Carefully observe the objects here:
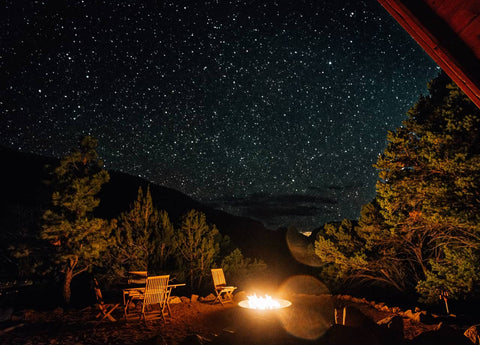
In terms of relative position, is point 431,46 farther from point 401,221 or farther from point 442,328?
point 401,221

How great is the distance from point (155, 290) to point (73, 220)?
10.5 ft

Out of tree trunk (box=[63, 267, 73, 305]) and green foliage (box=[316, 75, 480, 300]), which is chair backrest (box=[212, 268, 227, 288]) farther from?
green foliage (box=[316, 75, 480, 300])

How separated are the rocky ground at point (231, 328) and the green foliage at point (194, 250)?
2876mm

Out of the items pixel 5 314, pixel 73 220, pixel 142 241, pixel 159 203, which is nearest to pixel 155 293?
pixel 5 314

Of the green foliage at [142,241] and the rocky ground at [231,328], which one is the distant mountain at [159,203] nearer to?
the green foliage at [142,241]

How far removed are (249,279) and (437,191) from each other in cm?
814

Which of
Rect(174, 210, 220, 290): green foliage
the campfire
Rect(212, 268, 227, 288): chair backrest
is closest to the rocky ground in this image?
the campfire

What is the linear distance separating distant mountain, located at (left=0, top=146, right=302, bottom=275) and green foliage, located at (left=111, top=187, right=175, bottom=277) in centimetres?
557

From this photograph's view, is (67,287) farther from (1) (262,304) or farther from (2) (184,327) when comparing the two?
(1) (262,304)

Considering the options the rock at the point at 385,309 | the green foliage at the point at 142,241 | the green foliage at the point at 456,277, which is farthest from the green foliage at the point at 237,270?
the green foliage at the point at 456,277

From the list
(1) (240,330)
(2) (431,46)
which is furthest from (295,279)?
(2) (431,46)

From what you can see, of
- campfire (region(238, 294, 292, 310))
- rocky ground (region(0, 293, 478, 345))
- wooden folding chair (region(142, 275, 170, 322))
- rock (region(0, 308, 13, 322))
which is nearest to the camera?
rocky ground (region(0, 293, 478, 345))

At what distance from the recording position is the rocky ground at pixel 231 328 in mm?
3855

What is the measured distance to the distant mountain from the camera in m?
19.9
